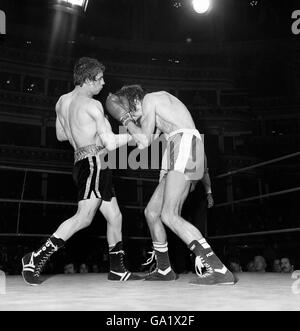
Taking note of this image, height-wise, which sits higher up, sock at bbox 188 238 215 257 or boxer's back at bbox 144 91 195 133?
boxer's back at bbox 144 91 195 133

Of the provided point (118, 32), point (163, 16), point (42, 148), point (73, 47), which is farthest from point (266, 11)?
point (42, 148)

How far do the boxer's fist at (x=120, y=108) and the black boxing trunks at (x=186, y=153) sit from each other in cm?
29

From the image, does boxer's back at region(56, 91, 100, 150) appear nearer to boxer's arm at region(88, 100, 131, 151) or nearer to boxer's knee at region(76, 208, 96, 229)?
boxer's arm at region(88, 100, 131, 151)

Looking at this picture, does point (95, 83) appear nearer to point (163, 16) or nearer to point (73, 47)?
point (73, 47)

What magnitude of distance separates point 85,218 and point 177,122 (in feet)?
2.69

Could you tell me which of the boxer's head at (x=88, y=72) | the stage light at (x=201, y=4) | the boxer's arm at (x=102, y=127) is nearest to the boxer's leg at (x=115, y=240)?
the boxer's arm at (x=102, y=127)

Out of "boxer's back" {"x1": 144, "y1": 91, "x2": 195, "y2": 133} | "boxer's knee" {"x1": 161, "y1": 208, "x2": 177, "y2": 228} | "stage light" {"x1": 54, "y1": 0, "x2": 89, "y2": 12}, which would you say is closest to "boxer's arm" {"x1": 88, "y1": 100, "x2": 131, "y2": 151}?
"boxer's back" {"x1": 144, "y1": 91, "x2": 195, "y2": 133}

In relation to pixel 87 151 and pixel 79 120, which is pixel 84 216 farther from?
pixel 79 120

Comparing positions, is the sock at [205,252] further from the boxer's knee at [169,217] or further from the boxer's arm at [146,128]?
the boxer's arm at [146,128]

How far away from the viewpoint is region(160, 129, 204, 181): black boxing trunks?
2824 mm

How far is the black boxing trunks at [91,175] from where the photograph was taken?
9.86ft

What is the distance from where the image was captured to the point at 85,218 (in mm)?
2939

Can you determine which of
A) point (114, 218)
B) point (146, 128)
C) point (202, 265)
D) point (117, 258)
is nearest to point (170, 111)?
point (146, 128)

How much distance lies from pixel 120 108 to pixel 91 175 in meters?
0.46
